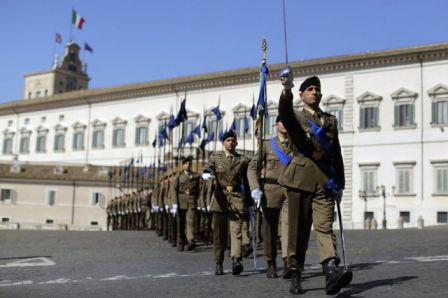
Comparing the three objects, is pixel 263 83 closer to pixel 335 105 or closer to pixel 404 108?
pixel 404 108

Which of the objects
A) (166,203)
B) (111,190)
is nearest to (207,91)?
(111,190)

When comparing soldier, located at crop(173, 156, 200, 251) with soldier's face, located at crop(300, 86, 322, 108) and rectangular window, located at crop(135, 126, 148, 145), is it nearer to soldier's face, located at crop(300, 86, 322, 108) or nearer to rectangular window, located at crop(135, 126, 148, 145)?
soldier's face, located at crop(300, 86, 322, 108)

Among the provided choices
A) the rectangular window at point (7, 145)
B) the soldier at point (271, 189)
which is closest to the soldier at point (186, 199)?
the soldier at point (271, 189)

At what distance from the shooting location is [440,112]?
44.0 metres

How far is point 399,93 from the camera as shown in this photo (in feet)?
150

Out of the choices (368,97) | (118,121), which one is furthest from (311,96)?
(118,121)

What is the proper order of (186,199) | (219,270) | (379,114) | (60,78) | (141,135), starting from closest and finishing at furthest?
(219,270) → (186,199) → (379,114) → (141,135) → (60,78)

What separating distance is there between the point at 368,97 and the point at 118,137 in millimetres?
24228

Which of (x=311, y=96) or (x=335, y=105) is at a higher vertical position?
(x=335, y=105)

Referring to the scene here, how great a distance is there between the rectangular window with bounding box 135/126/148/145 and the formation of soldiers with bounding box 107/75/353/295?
1741 inches

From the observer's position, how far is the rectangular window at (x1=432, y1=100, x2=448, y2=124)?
4378cm

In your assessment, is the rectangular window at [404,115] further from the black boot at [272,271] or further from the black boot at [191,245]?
the black boot at [272,271]

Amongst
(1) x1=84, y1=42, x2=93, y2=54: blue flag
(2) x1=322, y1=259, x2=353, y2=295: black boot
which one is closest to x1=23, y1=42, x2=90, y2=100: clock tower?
(1) x1=84, y1=42, x2=93, y2=54: blue flag

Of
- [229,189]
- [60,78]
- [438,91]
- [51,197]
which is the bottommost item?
[229,189]
